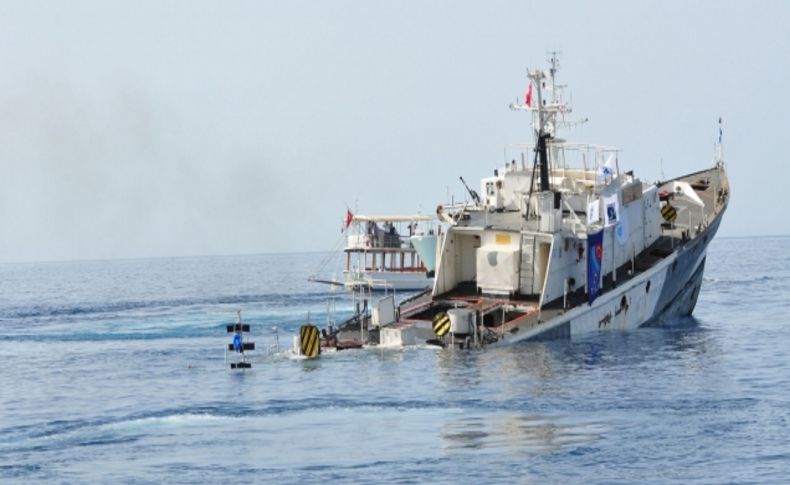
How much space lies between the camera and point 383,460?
38219 mm

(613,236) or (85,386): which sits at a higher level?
(613,236)

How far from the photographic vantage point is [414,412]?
1791 inches

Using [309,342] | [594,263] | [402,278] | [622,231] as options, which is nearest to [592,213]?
[594,263]

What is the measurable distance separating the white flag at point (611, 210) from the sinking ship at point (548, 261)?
59mm

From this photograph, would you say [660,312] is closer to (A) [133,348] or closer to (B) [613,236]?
(B) [613,236]

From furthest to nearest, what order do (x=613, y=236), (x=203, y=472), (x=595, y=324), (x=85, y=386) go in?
1. (x=613, y=236)
2. (x=595, y=324)
3. (x=85, y=386)
4. (x=203, y=472)

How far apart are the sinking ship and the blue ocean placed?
1247 mm

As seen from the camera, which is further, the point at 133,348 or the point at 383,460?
the point at 133,348

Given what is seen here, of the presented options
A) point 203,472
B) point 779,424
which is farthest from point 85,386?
point 779,424

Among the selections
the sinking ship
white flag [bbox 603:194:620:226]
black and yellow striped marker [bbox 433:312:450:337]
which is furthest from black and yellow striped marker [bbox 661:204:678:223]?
black and yellow striped marker [bbox 433:312:450:337]

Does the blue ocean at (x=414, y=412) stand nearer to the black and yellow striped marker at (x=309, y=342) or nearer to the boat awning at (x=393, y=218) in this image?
the black and yellow striped marker at (x=309, y=342)

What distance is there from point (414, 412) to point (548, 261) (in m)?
18.5

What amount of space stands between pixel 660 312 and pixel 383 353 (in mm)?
17965

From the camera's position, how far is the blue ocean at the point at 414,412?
37.3 meters
